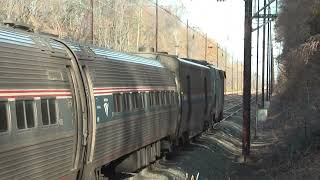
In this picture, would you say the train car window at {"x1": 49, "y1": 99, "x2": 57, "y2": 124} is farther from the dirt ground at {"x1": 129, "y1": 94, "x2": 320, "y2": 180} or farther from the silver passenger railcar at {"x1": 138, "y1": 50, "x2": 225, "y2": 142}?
the silver passenger railcar at {"x1": 138, "y1": 50, "x2": 225, "y2": 142}

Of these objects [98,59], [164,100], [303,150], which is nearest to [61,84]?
[98,59]

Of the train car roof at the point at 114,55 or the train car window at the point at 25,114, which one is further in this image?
the train car roof at the point at 114,55

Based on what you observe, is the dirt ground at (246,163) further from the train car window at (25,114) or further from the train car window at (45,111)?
the train car window at (25,114)

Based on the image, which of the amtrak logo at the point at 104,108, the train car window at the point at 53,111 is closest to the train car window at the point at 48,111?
the train car window at the point at 53,111

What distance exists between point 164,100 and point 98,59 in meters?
6.54

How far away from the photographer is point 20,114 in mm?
7777

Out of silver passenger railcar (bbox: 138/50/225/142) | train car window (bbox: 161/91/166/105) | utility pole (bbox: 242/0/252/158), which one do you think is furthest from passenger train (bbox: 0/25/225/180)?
utility pole (bbox: 242/0/252/158)

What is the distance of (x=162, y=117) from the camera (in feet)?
57.5

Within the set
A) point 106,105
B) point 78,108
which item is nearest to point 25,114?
point 78,108

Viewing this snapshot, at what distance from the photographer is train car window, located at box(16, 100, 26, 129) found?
7.70 metres

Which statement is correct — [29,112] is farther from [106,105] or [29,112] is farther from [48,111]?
[106,105]

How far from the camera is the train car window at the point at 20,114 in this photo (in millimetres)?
7699

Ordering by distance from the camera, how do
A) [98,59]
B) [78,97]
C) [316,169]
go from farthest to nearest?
[316,169]
[98,59]
[78,97]

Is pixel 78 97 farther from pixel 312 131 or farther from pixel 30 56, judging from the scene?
pixel 312 131
